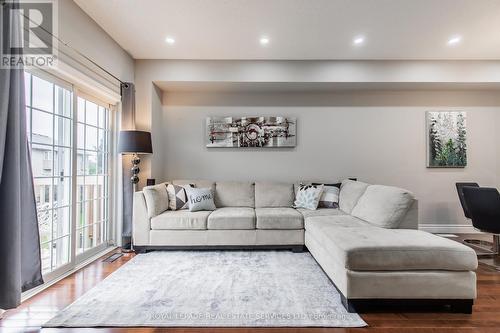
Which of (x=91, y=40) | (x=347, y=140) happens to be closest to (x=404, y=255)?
(x=347, y=140)

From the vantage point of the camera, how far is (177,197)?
11.6ft

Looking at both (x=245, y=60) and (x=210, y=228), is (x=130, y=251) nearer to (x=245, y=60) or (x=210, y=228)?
(x=210, y=228)

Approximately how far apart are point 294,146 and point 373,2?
2.22 m

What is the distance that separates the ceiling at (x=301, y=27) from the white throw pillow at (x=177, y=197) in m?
1.96

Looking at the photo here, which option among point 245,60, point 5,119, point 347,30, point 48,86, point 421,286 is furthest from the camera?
point 245,60

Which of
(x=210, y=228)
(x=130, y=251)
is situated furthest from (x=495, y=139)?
(x=130, y=251)

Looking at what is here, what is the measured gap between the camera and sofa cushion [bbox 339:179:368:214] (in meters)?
3.29

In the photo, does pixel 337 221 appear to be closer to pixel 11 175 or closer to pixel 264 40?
pixel 264 40

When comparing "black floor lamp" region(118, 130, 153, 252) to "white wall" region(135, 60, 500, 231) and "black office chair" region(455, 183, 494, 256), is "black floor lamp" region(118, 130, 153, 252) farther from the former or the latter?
"black office chair" region(455, 183, 494, 256)

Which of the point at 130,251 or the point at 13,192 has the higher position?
the point at 13,192

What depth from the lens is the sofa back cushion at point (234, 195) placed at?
3871mm

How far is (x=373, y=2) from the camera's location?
2.50 m

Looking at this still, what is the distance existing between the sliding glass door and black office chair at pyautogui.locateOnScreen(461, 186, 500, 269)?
4.57 metres

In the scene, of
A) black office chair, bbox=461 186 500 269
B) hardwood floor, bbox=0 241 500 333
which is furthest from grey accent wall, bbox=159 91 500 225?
hardwood floor, bbox=0 241 500 333
